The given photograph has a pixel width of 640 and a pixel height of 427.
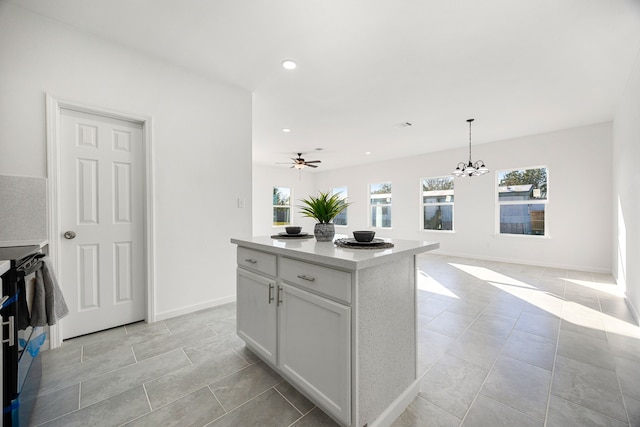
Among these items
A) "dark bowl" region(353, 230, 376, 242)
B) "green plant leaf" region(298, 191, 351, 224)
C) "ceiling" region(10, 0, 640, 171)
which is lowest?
"dark bowl" region(353, 230, 376, 242)

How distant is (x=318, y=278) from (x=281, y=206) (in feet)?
26.1

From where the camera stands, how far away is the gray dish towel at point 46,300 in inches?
52.6

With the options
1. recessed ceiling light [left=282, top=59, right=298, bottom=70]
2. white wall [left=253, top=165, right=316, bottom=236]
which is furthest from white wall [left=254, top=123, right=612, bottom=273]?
recessed ceiling light [left=282, top=59, right=298, bottom=70]

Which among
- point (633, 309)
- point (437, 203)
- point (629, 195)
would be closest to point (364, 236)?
point (633, 309)

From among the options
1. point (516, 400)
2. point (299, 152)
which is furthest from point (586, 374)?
point (299, 152)

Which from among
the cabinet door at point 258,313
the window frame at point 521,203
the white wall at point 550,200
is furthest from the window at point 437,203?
the cabinet door at point 258,313

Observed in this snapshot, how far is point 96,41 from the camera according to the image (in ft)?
7.43

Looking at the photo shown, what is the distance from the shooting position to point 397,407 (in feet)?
4.62

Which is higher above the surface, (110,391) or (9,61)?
(9,61)

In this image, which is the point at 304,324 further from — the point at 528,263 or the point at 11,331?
the point at 528,263

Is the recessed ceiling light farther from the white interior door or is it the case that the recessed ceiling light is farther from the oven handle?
the oven handle

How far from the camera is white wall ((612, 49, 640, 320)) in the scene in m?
2.71

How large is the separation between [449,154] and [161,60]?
6.13m

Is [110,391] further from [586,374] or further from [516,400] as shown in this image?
[586,374]
